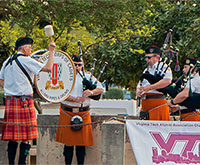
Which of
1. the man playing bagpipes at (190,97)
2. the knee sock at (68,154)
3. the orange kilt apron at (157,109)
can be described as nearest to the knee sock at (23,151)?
the knee sock at (68,154)

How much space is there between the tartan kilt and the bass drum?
1.87 ft

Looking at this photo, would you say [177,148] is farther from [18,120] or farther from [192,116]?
[18,120]

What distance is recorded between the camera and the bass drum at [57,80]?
21.1 ft

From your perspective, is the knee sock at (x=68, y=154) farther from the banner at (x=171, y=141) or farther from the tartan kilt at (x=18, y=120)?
the banner at (x=171, y=141)

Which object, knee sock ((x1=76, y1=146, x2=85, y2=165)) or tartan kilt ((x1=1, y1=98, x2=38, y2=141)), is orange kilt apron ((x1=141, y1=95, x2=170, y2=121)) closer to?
knee sock ((x1=76, y1=146, x2=85, y2=165))

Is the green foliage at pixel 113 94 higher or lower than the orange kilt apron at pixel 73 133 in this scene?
higher

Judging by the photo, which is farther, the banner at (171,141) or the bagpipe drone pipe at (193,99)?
the bagpipe drone pipe at (193,99)

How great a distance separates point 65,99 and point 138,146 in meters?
1.28

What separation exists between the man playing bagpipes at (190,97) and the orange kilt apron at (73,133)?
129 centimetres

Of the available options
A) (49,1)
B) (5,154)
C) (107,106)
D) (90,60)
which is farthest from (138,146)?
(107,106)

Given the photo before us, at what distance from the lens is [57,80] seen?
6602 millimetres

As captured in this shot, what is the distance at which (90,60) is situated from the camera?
14.2m

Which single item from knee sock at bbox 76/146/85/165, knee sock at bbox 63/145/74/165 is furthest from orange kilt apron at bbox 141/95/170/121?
knee sock at bbox 63/145/74/165

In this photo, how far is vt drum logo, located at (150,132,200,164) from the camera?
231 inches
